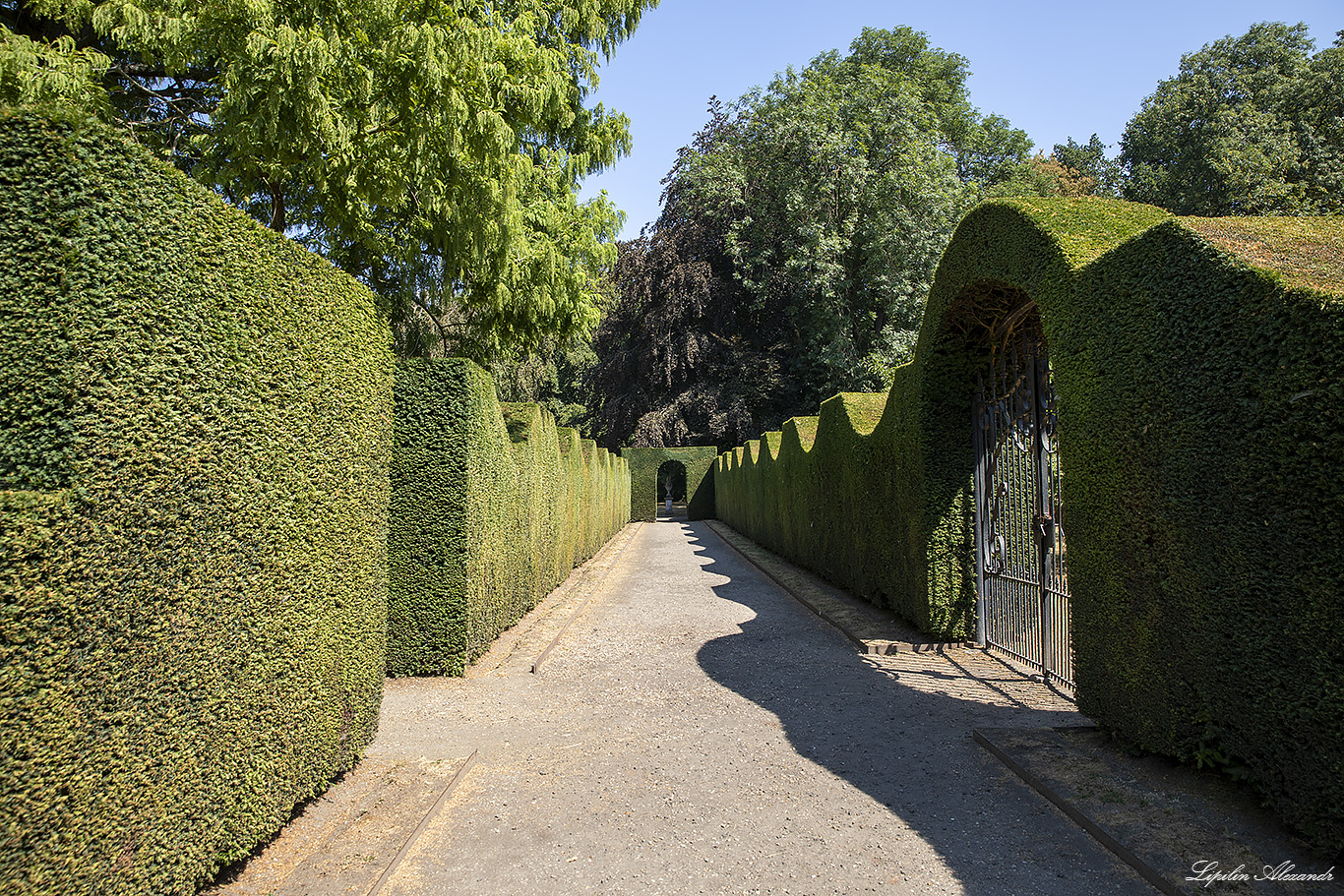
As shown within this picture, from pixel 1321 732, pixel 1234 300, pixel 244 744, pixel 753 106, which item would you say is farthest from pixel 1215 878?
pixel 753 106

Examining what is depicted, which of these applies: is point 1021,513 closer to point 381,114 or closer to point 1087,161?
point 381,114

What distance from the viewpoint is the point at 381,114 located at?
7.65 m

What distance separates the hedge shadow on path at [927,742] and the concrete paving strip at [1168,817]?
11 centimetres

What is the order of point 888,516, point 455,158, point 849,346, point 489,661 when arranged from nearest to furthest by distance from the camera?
1. point 455,158
2. point 489,661
3. point 888,516
4. point 849,346

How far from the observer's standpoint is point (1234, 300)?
11.8 feet

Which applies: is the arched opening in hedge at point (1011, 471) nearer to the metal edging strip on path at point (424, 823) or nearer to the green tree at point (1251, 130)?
the metal edging strip on path at point (424, 823)

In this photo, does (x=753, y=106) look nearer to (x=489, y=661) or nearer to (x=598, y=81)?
(x=598, y=81)

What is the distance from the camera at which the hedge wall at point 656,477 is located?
35.3 meters

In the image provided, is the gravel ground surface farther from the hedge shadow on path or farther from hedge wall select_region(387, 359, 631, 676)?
hedge wall select_region(387, 359, 631, 676)

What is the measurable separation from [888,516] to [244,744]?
7.55 m

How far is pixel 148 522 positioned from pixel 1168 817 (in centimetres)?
484

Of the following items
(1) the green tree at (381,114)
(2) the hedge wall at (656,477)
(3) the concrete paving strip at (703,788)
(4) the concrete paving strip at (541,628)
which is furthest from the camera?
(2) the hedge wall at (656,477)

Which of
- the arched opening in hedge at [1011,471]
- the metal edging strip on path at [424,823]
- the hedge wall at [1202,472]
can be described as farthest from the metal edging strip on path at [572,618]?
the hedge wall at [1202,472]

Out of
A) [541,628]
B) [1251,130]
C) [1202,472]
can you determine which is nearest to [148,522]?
[1202,472]
